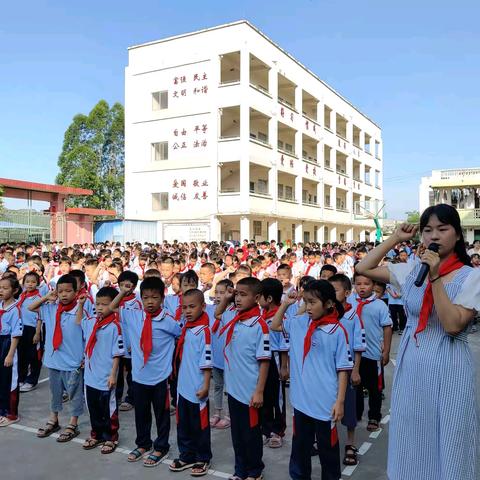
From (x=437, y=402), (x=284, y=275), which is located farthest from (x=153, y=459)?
(x=284, y=275)

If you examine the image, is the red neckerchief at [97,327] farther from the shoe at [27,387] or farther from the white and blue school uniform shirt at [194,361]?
the shoe at [27,387]

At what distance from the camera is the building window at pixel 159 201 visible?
73.3 feet

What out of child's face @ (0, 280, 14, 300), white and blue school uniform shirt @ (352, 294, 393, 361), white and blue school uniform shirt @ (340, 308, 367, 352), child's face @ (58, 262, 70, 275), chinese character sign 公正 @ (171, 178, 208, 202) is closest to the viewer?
white and blue school uniform shirt @ (340, 308, 367, 352)

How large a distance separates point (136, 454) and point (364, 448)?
5.67 ft

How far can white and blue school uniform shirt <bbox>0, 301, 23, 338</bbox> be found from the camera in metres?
4.21

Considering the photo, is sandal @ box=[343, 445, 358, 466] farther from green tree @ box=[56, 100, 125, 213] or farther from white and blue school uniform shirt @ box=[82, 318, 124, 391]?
green tree @ box=[56, 100, 125, 213]

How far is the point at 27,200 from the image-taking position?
59.6 ft

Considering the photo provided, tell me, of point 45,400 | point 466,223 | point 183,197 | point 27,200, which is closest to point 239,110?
point 183,197

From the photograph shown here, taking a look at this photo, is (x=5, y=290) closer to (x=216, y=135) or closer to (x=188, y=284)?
(x=188, y=284)

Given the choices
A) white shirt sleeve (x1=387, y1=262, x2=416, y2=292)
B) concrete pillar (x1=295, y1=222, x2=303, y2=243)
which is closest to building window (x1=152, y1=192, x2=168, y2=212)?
concrete pillar (x1=295, y1=222, x2=303, y2=243)

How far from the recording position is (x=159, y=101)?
22438 mm

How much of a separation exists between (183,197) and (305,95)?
10.4 meters

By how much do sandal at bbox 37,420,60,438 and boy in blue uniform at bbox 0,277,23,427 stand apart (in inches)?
17.2

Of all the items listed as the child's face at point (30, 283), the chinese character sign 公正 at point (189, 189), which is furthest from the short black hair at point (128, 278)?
the chinese character sign 公正 at point (189, 189)
